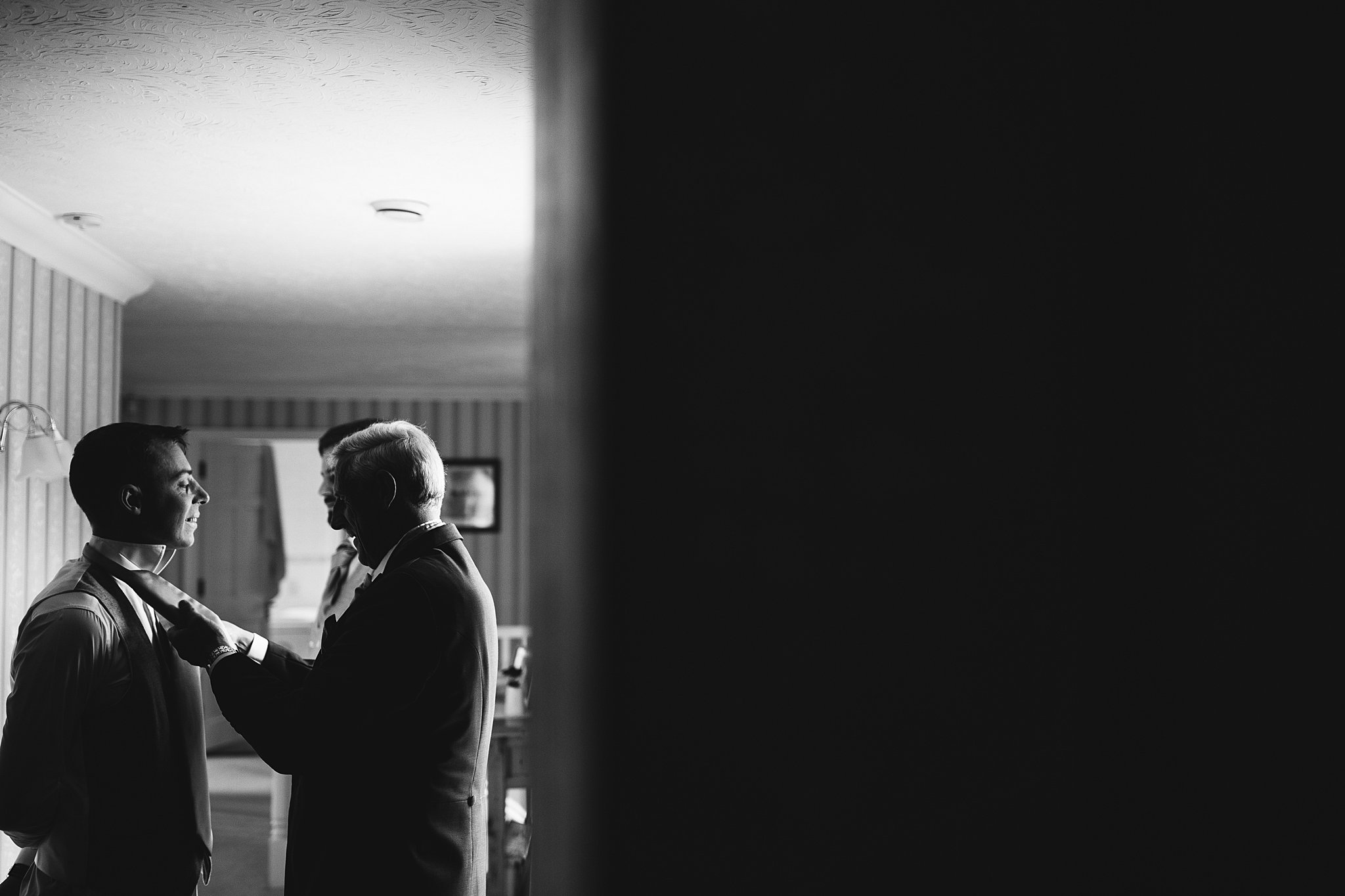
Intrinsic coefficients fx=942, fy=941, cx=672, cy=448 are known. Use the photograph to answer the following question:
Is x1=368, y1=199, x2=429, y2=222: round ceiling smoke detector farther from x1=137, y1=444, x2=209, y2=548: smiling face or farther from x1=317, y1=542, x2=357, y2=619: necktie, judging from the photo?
x1=137, y1=444, x2=209, y2=548: smiling face

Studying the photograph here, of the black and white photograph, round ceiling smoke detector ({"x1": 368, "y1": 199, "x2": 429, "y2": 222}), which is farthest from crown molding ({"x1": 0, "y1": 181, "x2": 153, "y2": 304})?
the black and white photograph

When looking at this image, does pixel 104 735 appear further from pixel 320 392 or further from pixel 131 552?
pixel 320 392

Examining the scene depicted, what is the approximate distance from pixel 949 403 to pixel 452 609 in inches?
51.9

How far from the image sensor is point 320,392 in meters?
7.49

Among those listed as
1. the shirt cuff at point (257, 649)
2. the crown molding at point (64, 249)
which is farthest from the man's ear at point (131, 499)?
the crown molding at point (64, 249)

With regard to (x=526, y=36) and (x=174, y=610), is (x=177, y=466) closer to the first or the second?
(x=174, y=610)

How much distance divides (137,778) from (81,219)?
2.13m

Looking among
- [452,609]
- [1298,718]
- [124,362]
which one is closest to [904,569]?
[1298,718]

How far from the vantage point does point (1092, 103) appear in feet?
1.40

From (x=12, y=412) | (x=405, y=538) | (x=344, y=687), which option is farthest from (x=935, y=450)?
(x=12, y=412)

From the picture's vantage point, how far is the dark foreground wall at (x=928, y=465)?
0.40 m

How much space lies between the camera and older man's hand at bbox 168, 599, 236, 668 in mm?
1561

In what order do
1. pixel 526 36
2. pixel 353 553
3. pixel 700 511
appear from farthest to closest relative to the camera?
1. pixel 353 553
2. pixel 526 36
3. pixel 700 511

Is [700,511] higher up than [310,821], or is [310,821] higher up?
[700,511]
